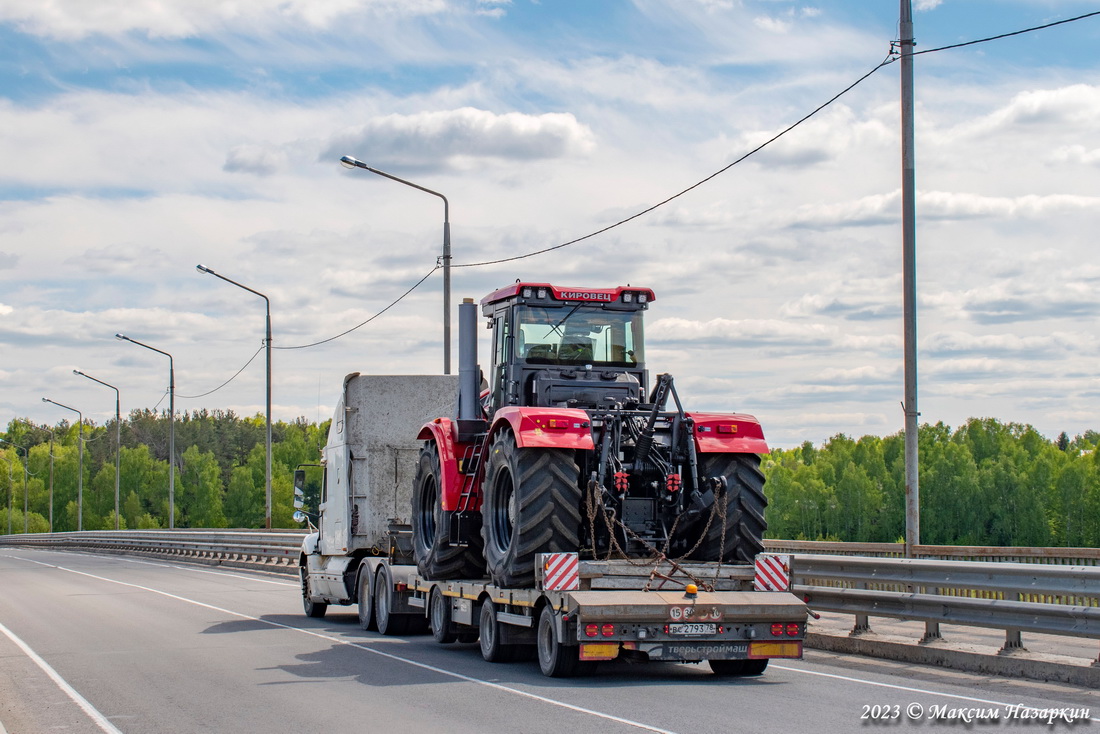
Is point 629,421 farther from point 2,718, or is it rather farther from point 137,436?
point 137,436

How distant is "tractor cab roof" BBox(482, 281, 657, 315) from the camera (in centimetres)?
1382

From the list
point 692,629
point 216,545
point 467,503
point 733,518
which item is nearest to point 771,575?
point 733,518

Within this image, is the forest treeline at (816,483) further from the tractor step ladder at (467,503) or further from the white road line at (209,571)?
the tractor step ladder at (467,503)

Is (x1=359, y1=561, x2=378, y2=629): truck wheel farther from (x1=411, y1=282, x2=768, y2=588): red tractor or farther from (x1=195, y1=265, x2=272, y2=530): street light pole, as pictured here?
(x1=195, y1=265, x2=272, y2=530): street light pole

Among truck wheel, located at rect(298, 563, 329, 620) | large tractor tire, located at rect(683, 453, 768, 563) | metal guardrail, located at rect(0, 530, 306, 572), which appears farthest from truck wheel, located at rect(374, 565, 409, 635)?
metal guardrail, located at rect(0, 530, 306, 572)

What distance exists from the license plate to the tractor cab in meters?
3.09

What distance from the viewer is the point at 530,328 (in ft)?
45.8

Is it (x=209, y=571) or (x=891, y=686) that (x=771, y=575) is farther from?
(x=209, y=571)

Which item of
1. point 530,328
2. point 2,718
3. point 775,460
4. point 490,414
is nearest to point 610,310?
point 530,328

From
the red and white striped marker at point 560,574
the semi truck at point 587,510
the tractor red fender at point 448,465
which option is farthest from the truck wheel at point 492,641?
the red and white striped marker at point 560,574

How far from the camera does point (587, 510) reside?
12289 millimetres

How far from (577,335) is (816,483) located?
402 ft

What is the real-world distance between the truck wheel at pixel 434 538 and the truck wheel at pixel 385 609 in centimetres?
168

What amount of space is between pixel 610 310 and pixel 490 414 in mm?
1903
